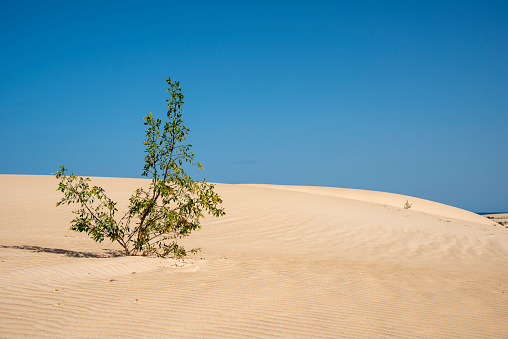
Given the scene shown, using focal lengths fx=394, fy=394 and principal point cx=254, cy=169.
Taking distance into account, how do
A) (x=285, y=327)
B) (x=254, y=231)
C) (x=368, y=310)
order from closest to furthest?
1. (x=285, y=327)
2. (x=368, y=310)
3. (x=254, y=231)

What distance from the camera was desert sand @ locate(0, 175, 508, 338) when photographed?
14.2ft

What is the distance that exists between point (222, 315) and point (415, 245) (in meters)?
9.90

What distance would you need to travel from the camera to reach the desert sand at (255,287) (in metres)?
4.32

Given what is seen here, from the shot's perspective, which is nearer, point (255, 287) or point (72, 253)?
point (255, 287)

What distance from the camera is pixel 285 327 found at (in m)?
4.39

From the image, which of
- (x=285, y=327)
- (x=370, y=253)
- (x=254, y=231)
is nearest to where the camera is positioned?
(x=285, y=327)

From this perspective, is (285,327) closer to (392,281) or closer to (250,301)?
(250,301)

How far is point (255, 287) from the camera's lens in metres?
6.15

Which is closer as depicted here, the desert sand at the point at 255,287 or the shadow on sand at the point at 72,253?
the desert sand at the point at 255,287

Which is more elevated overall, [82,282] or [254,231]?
[254,231]

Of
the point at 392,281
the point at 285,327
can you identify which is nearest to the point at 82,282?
the point at 285,327

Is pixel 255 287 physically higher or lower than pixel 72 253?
lower

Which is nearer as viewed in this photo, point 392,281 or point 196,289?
point 196,289

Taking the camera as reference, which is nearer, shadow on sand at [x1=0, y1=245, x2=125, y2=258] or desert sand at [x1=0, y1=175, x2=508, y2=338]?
desert sand at [x1=0, y1=175, x2=508, y2=338]
